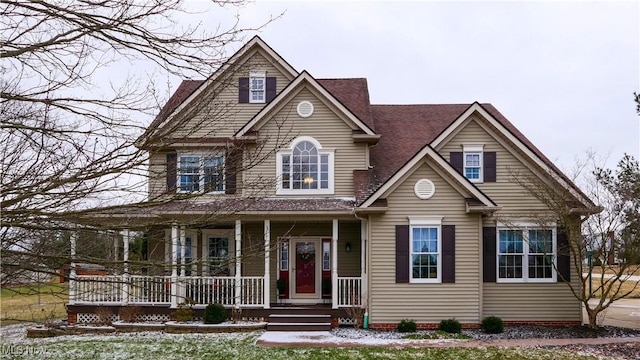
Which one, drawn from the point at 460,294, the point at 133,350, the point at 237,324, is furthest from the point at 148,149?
the point at 460,294

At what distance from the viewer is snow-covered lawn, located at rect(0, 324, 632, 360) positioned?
1266 cm

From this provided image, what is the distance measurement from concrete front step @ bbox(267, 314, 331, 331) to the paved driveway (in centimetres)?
892

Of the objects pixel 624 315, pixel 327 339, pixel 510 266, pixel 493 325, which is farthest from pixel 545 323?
pixel 327 339

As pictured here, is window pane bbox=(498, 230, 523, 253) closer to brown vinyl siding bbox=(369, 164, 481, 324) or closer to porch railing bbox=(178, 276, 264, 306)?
brown vinyl siding bbox=(369, 164, 481, 324)

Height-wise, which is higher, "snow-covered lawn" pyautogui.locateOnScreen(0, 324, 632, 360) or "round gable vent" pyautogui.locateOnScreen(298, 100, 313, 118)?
"round gable vent" pyautogui.locateOnScreen(298, 100, 313, 118)

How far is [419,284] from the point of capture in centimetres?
1658

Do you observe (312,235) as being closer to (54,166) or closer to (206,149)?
(206,149)

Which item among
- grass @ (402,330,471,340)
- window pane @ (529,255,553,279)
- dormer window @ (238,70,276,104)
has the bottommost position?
grass @ (402,330,471,340)

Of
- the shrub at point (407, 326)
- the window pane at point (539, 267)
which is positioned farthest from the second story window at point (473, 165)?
the shrub at point (407, 326)

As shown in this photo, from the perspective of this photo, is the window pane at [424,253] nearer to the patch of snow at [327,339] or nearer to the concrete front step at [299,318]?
the patch of snow at [327,339]

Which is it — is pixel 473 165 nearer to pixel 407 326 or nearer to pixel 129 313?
pixel 407 326

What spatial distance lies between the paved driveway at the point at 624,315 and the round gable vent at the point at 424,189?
281 inches

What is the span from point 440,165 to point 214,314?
25.2 ft

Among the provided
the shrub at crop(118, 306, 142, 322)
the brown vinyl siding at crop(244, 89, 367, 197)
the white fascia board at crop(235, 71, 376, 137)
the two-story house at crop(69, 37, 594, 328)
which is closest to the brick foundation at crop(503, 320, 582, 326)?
the two-story house at crop(69, 37, 594, 328)
